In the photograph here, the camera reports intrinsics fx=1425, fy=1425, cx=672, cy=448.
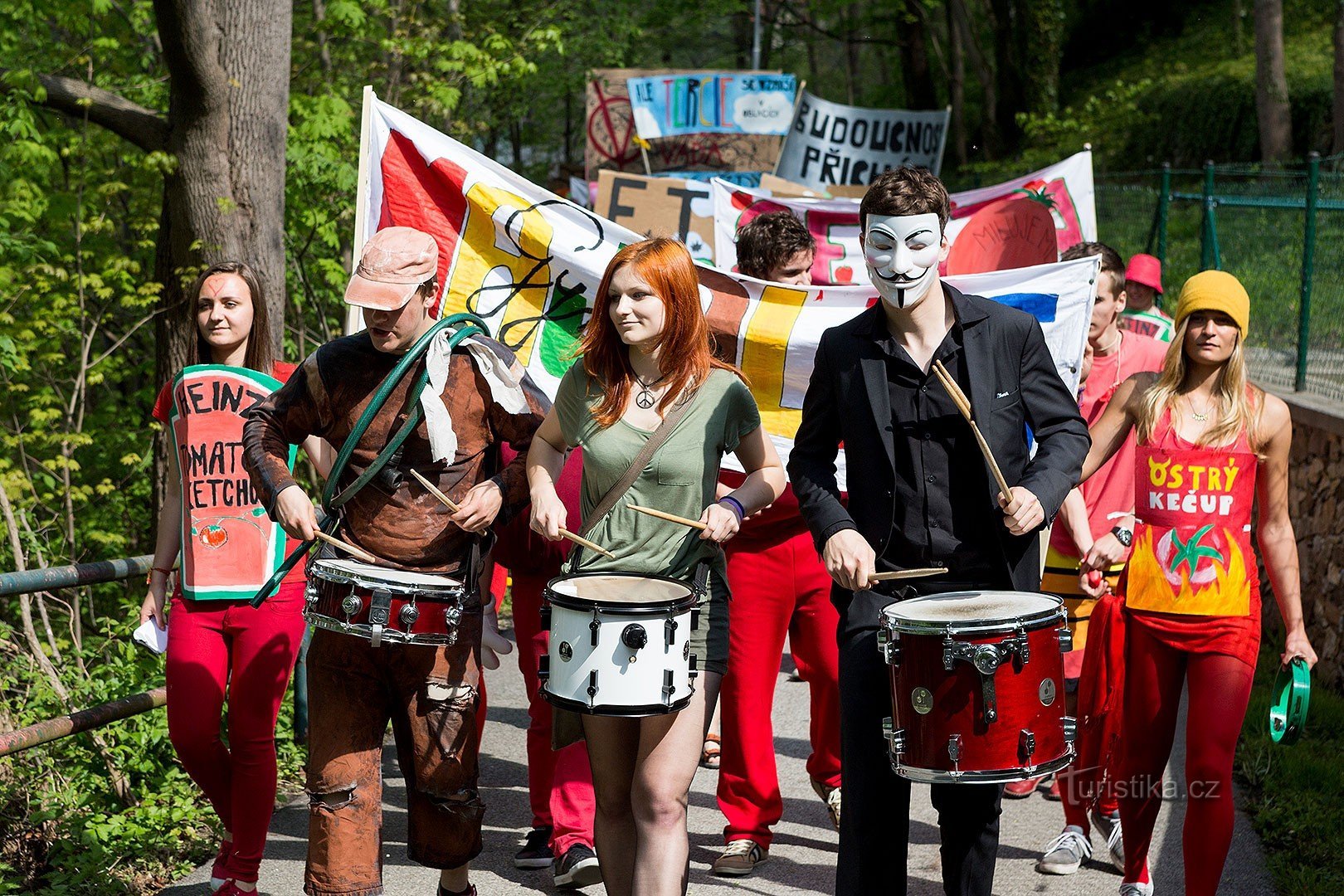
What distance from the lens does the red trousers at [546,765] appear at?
5.01 meters

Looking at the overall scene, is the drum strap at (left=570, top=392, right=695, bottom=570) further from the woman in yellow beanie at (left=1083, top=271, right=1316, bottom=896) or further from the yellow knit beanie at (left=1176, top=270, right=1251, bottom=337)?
the yellow knit beanie at (left=1176, top=270, right=1251, bottom=337)

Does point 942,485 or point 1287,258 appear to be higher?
point 1287,258

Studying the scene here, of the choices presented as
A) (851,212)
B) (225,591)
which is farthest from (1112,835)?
(851,212)

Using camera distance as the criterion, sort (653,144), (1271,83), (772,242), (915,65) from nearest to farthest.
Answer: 1. (772,242)
2. (653,144)
3. (1271,83)
4. (915,65)

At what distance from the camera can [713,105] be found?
15.6 meters

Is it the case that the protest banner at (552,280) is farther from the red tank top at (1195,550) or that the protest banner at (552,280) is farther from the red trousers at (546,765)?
the red tank top at (1195,550)

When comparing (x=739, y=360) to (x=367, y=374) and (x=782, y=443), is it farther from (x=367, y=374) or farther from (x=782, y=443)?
(x=367, y=374)

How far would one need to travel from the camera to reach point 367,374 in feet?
14.1

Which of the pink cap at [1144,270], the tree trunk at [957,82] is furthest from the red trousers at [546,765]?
the tree trunk at [957,82]

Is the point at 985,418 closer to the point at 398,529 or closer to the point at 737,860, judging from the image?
the point at 398,529

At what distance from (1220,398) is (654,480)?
6.45ft

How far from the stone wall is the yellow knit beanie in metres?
3.57

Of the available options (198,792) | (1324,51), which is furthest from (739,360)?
(1324,51)

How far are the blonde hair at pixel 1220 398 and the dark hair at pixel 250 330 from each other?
3.05 metres
